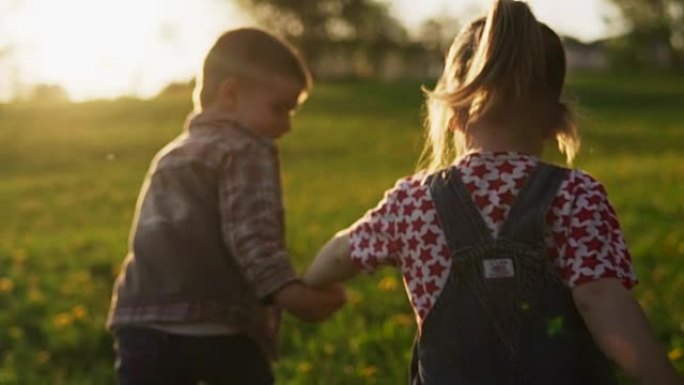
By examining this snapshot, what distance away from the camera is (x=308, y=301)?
3.11 m

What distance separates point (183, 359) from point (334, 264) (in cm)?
67

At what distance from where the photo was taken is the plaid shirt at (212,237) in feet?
10.5

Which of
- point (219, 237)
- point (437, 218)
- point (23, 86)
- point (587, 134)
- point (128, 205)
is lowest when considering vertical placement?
point (23, 86)

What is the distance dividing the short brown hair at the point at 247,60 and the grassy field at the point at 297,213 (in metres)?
0.42

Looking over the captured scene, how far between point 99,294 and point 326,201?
6.05 m

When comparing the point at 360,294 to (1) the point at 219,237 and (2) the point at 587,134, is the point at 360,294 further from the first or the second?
(2) the point at 587,134

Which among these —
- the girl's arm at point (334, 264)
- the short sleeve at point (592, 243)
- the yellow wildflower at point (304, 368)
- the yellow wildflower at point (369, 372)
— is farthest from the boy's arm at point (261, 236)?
the yellow wildflower at point (304, 368)

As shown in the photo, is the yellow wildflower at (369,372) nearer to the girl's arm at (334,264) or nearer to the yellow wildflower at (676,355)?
the yellow wildflower at (676,355)

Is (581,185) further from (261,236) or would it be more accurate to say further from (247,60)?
(247,60)

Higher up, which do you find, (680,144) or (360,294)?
(360,294)

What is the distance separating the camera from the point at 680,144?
22.7 m

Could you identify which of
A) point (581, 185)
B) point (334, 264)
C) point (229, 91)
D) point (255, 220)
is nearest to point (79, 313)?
point (229, 91)

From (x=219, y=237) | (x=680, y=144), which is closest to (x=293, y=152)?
(x=680, y=144)

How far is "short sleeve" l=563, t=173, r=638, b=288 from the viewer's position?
2.36 meters
